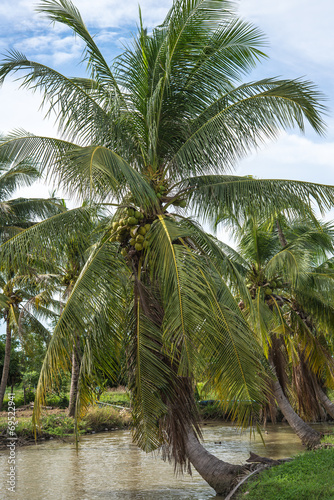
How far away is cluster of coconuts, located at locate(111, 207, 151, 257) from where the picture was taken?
7.54 m

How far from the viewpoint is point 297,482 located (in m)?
7.15

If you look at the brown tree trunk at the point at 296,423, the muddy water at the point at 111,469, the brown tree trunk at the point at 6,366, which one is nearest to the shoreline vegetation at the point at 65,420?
the muddy water at the point at 111,469

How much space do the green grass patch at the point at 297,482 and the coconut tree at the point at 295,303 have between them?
3177mm

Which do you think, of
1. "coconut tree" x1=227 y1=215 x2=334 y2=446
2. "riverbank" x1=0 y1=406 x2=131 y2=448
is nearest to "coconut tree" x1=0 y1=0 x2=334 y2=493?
"coconut tree" x1=227 y1=215 x2=334 y2=446

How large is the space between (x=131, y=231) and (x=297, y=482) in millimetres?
4371

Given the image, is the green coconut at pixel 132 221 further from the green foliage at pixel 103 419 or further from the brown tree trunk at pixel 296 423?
the green foliage at pixel 103 419

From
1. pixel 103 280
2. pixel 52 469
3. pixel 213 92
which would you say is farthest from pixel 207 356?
pixel 52 469

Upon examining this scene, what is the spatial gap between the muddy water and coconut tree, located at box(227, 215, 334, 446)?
155cm

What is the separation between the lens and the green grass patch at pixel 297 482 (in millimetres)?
6590

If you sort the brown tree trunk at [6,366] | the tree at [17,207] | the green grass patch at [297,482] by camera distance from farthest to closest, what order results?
the brown tree trunk at [6,366] → the tree at [17,207] → the green grass patch at [297,482]

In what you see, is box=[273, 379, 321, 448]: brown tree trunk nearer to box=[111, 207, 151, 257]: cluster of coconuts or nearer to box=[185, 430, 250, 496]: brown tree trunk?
box=[185, 430, 250, 496]: brown tree trunk

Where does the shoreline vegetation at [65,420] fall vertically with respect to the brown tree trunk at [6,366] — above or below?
below

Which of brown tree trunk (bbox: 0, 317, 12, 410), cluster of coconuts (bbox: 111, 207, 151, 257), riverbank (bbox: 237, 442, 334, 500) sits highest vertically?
cluster of coconuts (bbox: 111, 207, 151, 257)

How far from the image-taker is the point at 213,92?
8797mm
